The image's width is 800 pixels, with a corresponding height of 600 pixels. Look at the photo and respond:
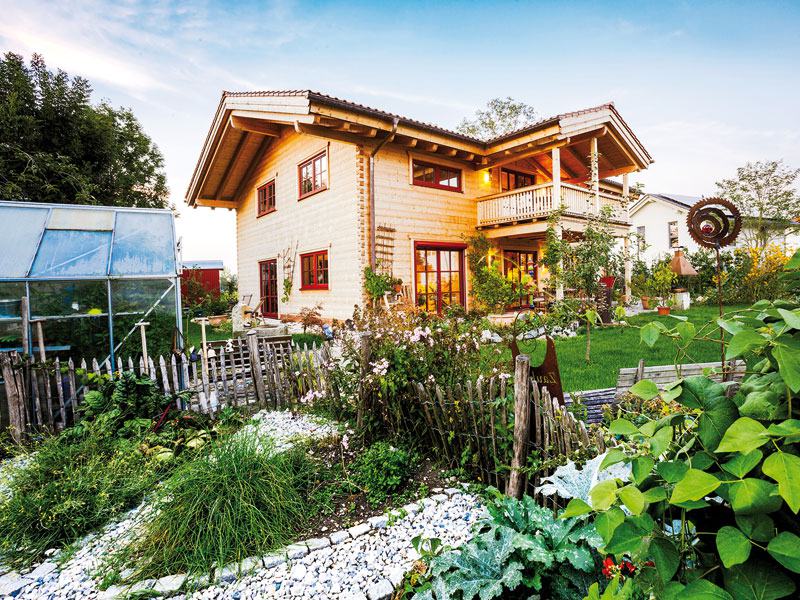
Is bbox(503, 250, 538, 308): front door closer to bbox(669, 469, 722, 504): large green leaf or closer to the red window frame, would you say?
the red window frame

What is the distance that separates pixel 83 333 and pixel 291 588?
5.97 m

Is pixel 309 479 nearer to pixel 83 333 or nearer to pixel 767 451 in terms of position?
pixel 767 451

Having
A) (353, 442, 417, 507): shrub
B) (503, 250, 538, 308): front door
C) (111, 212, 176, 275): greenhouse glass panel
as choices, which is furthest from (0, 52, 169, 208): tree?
(353, 442, 417, 507): shrub

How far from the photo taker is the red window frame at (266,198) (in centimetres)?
1413

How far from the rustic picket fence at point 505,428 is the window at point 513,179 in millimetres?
11409

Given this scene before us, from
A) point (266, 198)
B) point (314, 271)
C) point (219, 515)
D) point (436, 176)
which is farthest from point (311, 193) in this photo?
point (219, 515)

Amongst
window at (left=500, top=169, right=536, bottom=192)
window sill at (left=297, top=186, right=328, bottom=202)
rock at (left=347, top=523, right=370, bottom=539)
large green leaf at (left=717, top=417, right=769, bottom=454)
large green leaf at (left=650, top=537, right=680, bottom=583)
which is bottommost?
rock at (left=347, top=523, right=370, bottom=539)

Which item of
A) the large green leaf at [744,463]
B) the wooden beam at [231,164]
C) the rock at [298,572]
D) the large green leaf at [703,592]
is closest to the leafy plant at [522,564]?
the rock at [298,572]

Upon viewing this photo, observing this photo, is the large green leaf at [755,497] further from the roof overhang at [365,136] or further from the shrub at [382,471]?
the roof overhang at [365,136]

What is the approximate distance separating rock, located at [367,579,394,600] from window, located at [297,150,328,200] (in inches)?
405

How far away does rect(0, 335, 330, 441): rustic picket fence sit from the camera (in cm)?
452

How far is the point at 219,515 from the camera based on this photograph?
2.50 meters

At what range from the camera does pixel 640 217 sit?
2989cm

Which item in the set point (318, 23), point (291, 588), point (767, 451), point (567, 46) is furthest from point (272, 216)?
point (767, 451)
